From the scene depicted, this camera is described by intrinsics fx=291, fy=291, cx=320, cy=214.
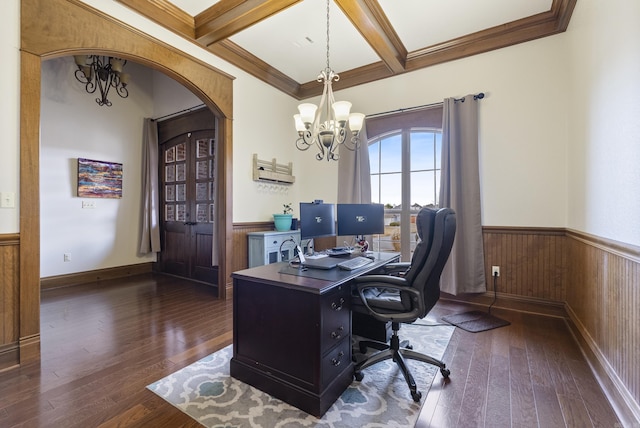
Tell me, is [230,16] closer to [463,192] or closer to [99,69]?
[99,69]

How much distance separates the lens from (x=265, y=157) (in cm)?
423

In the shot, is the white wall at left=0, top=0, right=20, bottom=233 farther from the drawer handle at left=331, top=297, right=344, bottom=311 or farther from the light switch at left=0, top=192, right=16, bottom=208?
the drawer handle at left=331, top=297, right=344, bottom=311

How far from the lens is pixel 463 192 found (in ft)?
11.2

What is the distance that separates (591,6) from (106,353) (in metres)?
4.56

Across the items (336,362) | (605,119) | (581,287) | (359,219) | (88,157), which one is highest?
(88,157)

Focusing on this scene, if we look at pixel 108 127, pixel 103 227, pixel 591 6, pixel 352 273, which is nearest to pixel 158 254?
pixel 103 227

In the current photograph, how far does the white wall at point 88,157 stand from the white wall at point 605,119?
5.85 meters

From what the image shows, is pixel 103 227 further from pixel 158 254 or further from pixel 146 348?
pixel 146 348

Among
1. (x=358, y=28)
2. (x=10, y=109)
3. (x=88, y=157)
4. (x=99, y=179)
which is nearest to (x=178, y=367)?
(x=10, y=109)

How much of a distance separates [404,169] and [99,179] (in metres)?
4.61

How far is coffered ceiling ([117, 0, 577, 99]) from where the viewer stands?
110 inches

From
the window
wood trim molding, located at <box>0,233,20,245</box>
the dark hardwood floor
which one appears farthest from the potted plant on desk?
wood trim molding, located at <box>0,233,20,245</box>

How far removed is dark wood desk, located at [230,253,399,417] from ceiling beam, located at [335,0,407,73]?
93.7 inches

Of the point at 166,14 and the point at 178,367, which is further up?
the point at 166,14
